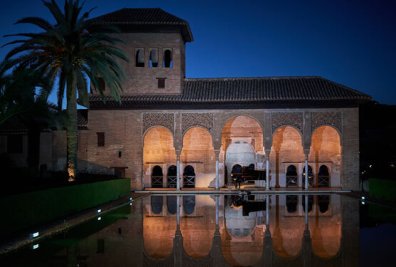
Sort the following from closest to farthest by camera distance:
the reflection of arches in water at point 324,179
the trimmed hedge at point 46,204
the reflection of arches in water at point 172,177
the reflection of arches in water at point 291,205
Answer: the trimmed hedge at point 46,204 < the reflection of arches in water at point 291,205 < the reflection of arches in water at point 324,179 < the reflection of arches in water at point 172,177

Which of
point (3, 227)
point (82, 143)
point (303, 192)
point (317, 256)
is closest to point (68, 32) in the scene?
point (3, 227)

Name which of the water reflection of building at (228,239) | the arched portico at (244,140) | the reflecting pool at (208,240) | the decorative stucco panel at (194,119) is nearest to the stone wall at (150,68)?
the decorative stucco panel at (194,119)

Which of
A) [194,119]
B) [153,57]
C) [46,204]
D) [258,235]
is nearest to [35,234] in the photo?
[46,204]

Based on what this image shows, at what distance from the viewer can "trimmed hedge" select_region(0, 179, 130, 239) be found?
9.73 m

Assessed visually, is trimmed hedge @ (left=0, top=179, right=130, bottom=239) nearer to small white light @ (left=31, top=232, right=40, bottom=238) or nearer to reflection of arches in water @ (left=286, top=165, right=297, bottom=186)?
small white light @ (left=31, top=232, right=40, bottom=238)

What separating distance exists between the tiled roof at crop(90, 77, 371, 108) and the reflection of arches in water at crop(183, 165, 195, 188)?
5005mm

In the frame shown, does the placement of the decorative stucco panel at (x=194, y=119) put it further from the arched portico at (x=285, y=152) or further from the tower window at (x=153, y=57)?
the arched portico at (x=285, y=152)

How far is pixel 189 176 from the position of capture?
27031 mm

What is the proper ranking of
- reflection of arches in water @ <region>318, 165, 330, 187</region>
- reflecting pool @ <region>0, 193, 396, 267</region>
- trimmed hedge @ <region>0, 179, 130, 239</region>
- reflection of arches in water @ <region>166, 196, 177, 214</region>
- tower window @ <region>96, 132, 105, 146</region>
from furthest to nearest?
1. reflection of arches in water @ <region>318, 165, 330, 187</region>
2. tower window @ <region>96, 132, 105, 146</region>
3. reflection of arches in water @ <region>166, 196, 177, 214</region>
4. trimmed hedge @ <region>0, 179, 130, 239</region>
5. reflecting pool @ <region>0, 193, 396, 267</region>

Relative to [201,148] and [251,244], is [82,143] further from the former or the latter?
[251,244]

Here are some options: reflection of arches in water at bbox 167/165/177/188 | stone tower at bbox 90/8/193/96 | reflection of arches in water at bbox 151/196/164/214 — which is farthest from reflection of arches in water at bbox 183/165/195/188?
reflection of arches in water at bbox 151/196/164/214

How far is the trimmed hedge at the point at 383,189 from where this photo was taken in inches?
658

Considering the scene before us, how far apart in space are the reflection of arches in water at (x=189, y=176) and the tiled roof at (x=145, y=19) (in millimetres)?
7944

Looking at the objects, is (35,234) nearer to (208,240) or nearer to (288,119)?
(208,240)
